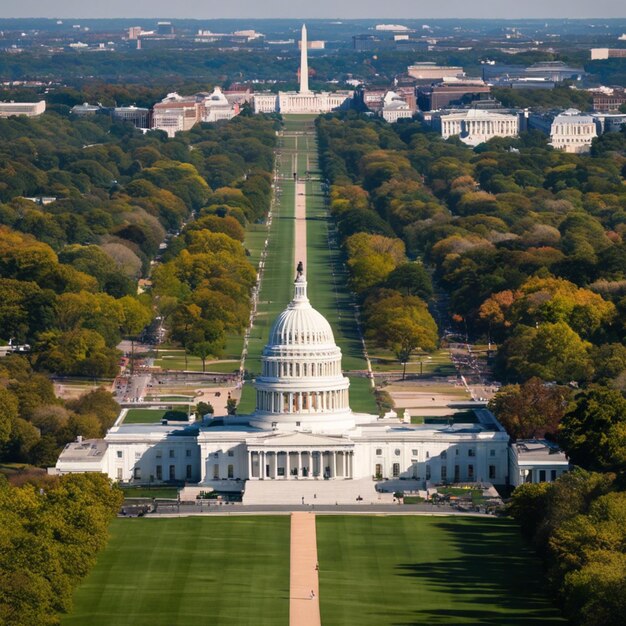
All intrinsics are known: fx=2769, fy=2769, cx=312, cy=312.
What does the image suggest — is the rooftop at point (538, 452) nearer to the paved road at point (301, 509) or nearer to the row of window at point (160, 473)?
the paved road at point (301, 509)

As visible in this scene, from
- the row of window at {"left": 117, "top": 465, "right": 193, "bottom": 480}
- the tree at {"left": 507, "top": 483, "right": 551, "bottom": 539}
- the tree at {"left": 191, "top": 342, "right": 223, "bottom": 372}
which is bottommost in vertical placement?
the tree at {"left": 191, "top": 342, "right": 223, "bottom": 372}

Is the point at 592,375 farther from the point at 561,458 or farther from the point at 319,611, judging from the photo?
the point at 319,611

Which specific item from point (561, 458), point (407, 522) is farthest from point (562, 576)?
point (561, 458)

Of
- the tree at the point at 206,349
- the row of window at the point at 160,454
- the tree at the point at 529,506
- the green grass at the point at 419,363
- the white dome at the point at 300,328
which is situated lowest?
the green grass at the point at 419,363

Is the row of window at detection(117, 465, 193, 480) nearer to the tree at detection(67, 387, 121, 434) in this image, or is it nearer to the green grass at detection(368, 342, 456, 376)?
the tree at detection(67, 387, 121, 434)

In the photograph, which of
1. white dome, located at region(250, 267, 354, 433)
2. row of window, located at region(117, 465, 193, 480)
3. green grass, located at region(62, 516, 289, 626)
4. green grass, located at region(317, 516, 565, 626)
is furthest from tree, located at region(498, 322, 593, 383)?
green grass, located at region(62, 516, 289, 626)

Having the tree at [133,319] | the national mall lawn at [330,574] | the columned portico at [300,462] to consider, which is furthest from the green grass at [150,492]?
the tree at [133,319]
